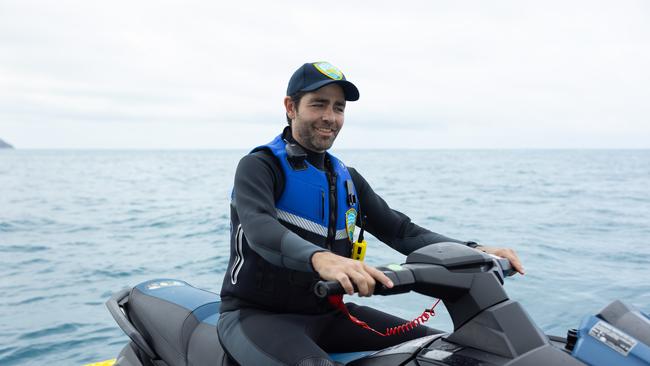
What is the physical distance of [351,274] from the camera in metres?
1.64

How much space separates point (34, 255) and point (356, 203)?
30.3 feet

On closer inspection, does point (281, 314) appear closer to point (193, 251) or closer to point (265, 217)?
point (265, 217)

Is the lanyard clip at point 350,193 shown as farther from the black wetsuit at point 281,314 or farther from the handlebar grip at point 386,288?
the handlebar grip at point 386,288

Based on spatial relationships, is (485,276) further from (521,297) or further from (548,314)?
(521,297)

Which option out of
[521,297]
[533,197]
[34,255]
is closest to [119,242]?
[34,255]

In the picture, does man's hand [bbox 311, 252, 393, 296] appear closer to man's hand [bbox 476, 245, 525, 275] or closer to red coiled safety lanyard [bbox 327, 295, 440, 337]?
red coiled safety lanyard [bbox 327, 295, 440, 337]

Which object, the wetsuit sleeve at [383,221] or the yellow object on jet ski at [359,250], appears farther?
the wetsuit sleeve at [383,221]

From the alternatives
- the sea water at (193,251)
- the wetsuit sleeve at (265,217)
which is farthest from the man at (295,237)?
the sea water at (193,251)

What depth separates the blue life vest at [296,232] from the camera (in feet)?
7.56

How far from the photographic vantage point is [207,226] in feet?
45.7

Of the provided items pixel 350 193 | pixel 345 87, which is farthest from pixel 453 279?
pixel 345 87

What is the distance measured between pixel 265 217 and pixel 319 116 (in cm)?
58

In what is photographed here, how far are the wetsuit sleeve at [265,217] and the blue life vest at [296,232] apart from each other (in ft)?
0.26

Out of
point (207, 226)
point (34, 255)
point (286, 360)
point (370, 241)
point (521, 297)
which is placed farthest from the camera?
point (207, 226)
